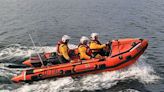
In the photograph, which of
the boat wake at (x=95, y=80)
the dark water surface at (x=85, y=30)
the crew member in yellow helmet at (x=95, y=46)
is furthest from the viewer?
the crew member in yellow helmet at (x=95, y=46)

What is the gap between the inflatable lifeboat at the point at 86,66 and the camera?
14555mm

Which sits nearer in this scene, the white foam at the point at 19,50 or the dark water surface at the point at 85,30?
the dark water surface at the point at 85,30

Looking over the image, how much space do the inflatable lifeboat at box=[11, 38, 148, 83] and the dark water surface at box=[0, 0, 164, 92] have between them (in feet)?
1.21

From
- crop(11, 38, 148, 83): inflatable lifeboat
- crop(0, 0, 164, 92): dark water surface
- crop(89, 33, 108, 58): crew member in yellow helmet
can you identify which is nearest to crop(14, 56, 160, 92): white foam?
crop(0, 0, 164, 92): dark water surface

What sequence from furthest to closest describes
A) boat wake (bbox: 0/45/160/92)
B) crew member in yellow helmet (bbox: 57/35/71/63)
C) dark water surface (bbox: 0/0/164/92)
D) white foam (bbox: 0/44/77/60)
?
white foam (bbox: 0/44/77/60), crew member in yellow helmet (bbox: 57/35/71/63), dark water surface (bbox: 0/0/164/92), boat wake (bbox: 0/45/160/92)

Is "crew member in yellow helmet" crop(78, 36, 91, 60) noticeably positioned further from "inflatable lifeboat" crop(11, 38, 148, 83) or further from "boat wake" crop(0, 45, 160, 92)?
"boat wake" crop(0, 45, 160, 92)

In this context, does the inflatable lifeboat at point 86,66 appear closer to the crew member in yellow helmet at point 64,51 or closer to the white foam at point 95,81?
the white foam at point 95,81

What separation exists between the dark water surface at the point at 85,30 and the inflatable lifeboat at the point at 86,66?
0.37 meters

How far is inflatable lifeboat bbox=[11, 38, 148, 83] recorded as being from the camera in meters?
14.6

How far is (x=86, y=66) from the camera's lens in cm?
1469

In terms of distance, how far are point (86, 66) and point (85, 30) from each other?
26.3ft

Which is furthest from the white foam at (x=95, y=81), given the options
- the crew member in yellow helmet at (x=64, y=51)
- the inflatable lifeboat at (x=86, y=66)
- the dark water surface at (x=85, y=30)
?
the crew member in yellow helmet at (x=64, y=51)

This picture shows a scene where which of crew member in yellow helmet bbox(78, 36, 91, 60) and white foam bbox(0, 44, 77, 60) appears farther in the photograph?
white foam bbox(0, 44, 77, 60)

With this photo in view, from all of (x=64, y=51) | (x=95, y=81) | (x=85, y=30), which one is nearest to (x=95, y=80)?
(x=95, y=81)
